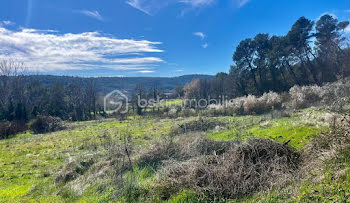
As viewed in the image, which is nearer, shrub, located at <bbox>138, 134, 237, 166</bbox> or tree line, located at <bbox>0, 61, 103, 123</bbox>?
shrub, located at <bbox>138, 134, 237, 166</bbox>

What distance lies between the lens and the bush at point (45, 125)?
24095 mm

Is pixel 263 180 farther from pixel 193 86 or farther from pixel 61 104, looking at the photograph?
pixel 61 104

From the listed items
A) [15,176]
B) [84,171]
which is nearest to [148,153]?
[84,171]

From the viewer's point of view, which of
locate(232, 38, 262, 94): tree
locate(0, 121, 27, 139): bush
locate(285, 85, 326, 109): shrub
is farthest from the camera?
locate(232, 38, 262, 94): tree

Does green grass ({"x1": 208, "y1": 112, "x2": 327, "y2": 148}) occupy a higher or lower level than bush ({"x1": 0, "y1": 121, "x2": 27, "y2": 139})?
higher

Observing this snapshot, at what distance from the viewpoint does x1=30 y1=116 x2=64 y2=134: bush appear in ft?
79.1

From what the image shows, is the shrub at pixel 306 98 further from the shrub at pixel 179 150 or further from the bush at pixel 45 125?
the bush at pixel 45 125

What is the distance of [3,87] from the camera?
148 feet

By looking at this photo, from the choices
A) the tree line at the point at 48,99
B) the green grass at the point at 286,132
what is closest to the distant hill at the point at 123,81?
the tree line at the point at 48,99

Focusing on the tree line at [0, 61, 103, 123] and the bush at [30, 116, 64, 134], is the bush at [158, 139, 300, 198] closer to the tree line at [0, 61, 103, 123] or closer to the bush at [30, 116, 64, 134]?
the bush at [30, 116, 64, 134]

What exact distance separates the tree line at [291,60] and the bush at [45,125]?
3225 centimetres

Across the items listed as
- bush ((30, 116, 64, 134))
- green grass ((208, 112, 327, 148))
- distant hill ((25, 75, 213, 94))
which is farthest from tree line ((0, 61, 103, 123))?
green grass ((208, 112, 327, 148))

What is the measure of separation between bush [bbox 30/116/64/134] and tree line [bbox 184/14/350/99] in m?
32.2

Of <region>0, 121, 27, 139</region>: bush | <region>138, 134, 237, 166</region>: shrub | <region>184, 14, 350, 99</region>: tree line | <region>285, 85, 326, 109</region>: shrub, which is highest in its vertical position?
<region>184, 14, 350, 99</region>: tree line
